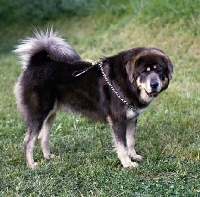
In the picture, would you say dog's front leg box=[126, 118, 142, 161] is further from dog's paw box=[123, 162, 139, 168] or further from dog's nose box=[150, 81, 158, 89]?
dog's nose box=[150, 81, 158, 89]

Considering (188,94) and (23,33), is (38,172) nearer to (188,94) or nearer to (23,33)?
(188,94)

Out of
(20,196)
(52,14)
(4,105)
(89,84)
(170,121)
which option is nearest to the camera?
(20,196)

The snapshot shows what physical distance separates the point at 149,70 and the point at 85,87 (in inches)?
37.2

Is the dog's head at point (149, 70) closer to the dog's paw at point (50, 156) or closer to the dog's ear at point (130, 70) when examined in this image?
the dog's ear at point (130, 70)

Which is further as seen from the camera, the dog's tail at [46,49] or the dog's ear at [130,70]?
the dog's tail at [46,49]

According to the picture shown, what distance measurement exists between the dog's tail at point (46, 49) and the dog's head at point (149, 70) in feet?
3.34

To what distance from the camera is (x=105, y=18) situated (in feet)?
50.3

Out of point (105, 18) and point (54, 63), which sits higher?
point (54, 63)

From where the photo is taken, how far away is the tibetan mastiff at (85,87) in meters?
4.49

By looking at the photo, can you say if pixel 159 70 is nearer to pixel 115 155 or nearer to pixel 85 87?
pixel 85 87

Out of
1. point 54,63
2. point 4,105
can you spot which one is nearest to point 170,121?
point 54,63

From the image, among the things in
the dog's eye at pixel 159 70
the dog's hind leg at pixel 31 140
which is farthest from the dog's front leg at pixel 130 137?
the dog's hind leg at pixel 31 140

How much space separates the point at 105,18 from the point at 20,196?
1225 cm

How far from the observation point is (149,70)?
4371 mm
